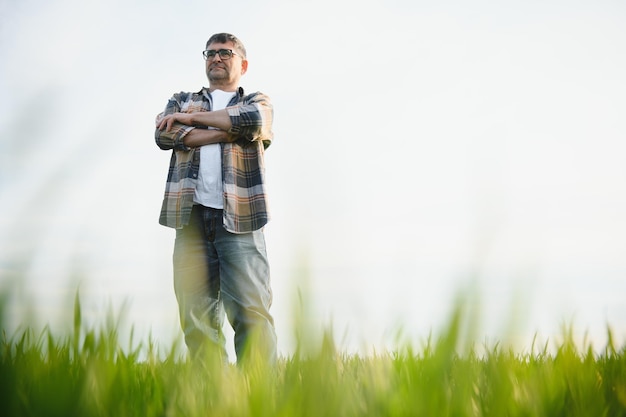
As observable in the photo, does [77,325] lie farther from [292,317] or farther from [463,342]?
[463,342]

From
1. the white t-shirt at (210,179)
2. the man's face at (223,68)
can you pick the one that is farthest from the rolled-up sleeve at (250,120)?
the man's face at (223,68)

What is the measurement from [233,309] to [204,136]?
3.53 feet

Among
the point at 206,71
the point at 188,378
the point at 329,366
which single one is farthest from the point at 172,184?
the point at 329,366

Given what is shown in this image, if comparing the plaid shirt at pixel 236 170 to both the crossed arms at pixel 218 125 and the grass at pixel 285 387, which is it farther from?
the grass at pixel 285 387

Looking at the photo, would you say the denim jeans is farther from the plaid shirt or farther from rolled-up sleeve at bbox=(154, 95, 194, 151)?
rolled-up sleeve at bbox=(154, 95, 194, 151)

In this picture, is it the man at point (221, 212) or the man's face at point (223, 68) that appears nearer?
the man at point (221, 212)

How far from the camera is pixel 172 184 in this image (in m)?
3.87

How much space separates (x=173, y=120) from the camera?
3736 mm

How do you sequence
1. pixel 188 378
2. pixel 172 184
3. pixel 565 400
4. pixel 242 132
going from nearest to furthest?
pixel 188 378 → pixel 565 400 → pixel 242 132 → pixel 172 184

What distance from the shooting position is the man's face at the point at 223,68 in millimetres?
4020

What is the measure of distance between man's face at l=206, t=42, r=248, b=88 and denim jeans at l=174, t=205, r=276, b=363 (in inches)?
37.6

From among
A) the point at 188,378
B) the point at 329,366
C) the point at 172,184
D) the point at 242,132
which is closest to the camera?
the point at 329,366

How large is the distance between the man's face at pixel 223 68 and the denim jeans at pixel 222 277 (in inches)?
37.6

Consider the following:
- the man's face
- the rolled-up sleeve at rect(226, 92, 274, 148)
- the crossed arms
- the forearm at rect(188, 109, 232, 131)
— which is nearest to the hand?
the crossed arms
